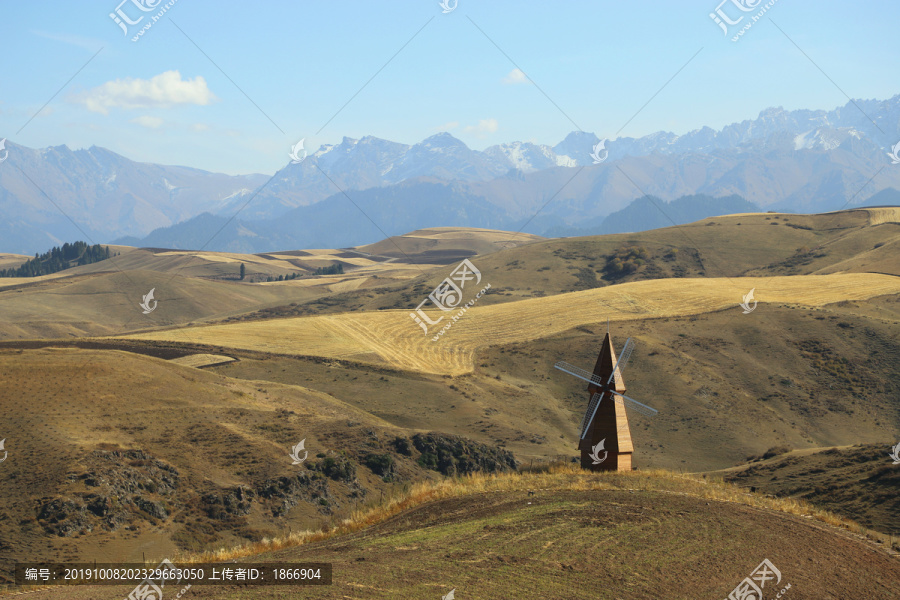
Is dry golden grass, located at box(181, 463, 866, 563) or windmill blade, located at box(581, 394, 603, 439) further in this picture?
windmill blade, located at box(581, 394, 603, 439)

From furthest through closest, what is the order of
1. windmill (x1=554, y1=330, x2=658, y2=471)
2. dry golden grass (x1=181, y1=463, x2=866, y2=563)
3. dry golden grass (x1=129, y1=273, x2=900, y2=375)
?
1. dry golden grass (x1=129, y1=273, x2=900, y2=375)
2. windmill (x1=554, y1=330, x2=658, y2=471)
3. dry golden grass (x1=181, y1=463, x2=866, y2=563)

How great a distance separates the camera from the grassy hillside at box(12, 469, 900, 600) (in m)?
16.4

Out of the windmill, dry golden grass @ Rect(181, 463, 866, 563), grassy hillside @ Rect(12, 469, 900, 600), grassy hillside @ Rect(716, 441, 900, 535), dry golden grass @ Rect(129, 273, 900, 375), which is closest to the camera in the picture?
grassy hillside @ Rect(12, 469, 900, 600)

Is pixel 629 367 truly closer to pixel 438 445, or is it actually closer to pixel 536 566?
pixel 438 445

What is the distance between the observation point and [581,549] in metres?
19.1

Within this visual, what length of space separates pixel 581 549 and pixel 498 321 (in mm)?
67933

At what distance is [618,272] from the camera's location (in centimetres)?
13788

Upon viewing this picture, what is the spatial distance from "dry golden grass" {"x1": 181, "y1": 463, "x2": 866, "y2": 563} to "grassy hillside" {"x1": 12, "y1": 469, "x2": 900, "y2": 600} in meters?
0.12

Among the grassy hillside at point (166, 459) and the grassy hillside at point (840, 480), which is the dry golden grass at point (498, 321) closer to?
the grassy hillside at point (166, 459)

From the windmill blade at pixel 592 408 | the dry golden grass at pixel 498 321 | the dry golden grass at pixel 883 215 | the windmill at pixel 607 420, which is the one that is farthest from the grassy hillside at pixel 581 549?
the dry golden grass at pixel 883 215

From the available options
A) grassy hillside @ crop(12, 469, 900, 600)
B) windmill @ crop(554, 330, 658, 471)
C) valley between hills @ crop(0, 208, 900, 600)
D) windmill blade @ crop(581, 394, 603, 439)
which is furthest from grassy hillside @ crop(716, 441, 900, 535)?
windmill blade @ crop(581, 394, 603, 439)

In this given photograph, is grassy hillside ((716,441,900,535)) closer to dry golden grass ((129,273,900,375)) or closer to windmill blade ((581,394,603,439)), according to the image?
windmill blade ((581,394,603,439))

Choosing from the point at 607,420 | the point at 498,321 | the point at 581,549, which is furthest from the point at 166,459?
the point at 498,321

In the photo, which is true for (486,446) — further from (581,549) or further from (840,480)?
(581,549)
